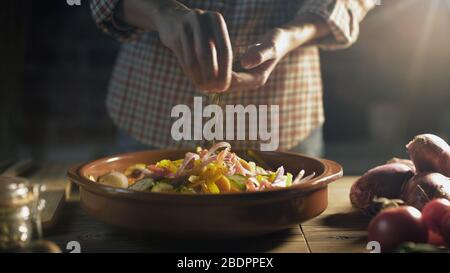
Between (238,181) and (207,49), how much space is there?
24cm

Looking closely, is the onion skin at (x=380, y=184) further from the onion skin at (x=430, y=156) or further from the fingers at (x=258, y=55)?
the fingers at (x=258, y=55)

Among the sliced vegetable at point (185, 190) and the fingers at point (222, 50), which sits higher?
the fingers at point (222, 50)

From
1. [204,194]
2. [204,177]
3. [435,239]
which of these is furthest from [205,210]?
[435,239]

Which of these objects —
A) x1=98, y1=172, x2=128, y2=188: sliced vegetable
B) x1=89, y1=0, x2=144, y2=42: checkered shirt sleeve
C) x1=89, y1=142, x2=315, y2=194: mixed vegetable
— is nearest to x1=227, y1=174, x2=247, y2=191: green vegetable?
x1=89, y1=142, x2=315, y2=194: mixed vegetable

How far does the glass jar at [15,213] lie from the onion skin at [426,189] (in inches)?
24.5

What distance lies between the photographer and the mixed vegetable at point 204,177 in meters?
0.92

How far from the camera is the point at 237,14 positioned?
160 centimetres

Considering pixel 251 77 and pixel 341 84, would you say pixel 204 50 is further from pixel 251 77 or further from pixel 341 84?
pixel 341 84

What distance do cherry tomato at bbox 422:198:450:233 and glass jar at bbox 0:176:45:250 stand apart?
575mm

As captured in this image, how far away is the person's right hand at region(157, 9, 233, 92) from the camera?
0.97 meters

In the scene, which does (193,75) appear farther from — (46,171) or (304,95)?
(304,95)

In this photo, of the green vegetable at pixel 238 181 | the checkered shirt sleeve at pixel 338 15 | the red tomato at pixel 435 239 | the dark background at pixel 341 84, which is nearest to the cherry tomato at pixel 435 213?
the red tomato at pixel 435 239

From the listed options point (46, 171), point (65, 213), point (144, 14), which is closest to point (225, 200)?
point (65, 213)

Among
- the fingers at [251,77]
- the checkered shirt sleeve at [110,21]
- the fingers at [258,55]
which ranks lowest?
the fingers at [251,77]
